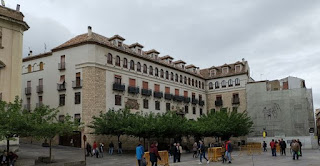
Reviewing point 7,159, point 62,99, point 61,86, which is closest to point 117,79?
point 61,86

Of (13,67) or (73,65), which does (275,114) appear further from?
(13,67)

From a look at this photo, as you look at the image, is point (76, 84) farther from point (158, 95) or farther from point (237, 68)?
point (237, 68)

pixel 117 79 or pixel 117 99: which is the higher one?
pixel 117 79

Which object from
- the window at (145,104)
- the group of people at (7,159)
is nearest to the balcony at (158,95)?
the window at (145,104)

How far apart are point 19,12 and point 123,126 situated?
14.3 m

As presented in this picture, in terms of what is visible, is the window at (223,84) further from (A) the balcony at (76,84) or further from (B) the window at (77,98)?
(B) the window at (77,98)

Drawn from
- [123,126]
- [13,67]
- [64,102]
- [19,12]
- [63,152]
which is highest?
[19,12]

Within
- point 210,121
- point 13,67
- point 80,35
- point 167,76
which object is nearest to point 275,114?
point 210,121

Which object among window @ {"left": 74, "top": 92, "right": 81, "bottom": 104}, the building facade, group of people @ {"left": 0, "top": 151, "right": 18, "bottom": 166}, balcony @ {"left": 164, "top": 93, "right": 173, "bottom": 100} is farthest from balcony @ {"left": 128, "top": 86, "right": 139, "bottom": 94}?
group of people @ {"left": 0, "top": 151, "right": 18, "bottom": 166}

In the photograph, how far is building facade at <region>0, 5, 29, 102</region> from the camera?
26641mm

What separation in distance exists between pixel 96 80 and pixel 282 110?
101 feet

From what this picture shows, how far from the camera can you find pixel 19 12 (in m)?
27.9

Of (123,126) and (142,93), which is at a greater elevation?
(142,93)

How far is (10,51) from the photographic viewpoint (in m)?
27.4
